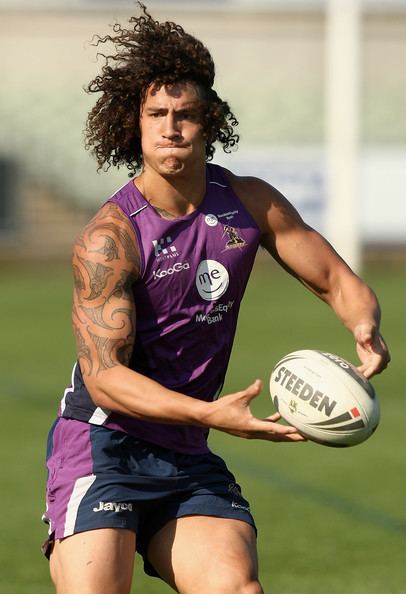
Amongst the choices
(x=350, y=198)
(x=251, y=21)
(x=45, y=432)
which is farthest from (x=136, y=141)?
(x=251, y=21)

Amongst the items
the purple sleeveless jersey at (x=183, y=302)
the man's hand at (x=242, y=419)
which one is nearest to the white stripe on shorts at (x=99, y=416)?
the purple sleeveless jersey at (x=183, y=302)

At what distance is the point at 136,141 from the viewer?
18.9ft

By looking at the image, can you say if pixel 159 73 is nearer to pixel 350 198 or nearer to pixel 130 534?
pixel 130 534

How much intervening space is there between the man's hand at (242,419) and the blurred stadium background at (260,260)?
2721mm

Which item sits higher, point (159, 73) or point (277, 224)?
point (159, 73)

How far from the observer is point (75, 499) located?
539 cm

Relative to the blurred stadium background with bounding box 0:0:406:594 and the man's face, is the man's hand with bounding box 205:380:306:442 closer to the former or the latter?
the man's face

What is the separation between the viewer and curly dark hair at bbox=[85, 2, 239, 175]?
553cm

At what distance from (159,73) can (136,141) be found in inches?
13.4

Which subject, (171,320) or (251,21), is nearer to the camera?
(171,320)

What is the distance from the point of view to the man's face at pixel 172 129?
17.7 ft

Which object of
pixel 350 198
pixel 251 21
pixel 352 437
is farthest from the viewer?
pixel 251 21

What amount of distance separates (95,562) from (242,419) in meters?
0.83

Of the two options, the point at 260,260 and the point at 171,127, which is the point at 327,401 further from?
the point at 260,260
